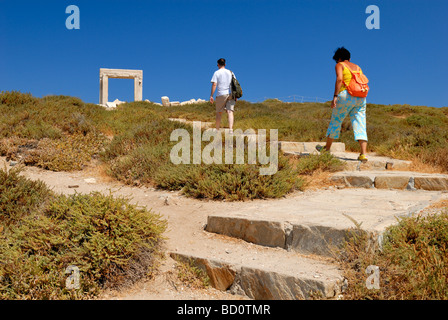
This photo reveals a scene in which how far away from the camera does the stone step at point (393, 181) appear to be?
5867mm

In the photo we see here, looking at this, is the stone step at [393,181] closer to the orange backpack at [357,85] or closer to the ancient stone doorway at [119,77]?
the orange backpack at [357,85]

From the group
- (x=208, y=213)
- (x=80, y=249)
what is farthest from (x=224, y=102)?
(x=80, y=249)

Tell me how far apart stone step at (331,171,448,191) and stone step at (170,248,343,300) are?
319 cm

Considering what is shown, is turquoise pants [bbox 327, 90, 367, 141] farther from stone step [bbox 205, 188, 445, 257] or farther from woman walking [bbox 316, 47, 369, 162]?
stone step [bbox 205, 188, 445, 257]

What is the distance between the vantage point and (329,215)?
4012 mm

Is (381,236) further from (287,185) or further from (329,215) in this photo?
(287,185)

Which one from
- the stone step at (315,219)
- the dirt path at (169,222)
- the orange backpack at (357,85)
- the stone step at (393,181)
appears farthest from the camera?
the orange backpack at (357,85)

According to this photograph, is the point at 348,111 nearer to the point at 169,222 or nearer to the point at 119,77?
the point at 169,222

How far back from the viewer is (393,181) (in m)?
6.09

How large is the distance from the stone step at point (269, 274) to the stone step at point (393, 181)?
319 cm
